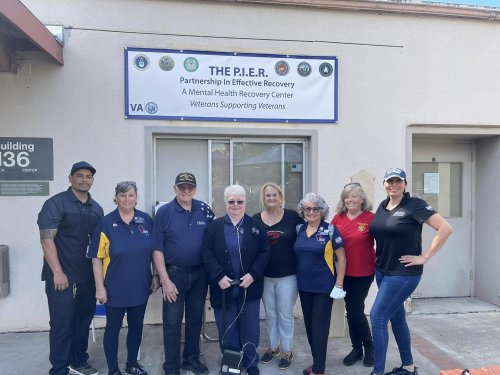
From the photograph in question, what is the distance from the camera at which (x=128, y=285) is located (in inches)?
133

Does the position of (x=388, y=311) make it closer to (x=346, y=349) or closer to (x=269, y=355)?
(x=346, y=349)

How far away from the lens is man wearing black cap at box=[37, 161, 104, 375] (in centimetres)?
334

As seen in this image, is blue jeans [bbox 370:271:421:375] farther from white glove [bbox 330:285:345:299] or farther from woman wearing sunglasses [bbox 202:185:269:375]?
woman wearing sunglasses [bbox 202:185:269:375]

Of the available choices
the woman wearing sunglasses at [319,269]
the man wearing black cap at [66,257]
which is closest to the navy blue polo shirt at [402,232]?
the woman wearing sunglasses at [319,269]

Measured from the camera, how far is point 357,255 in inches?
144

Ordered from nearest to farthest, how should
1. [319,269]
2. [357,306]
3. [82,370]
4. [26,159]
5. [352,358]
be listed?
[319,269]
[82,370]
[357,306]
[352,358]
[26,159]

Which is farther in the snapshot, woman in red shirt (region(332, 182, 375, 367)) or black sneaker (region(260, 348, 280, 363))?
black sneaker (region(260, 348, 280, 363))

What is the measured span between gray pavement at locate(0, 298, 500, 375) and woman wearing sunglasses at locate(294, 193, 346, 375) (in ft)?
1.61

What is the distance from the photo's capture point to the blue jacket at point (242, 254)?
11.3ft

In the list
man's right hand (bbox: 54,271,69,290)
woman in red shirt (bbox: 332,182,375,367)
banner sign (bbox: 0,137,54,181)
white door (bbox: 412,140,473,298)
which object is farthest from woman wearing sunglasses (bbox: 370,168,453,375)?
banner sign (bbox: 0,137,54,181)

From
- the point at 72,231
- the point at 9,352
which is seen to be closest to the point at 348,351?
the point at 72,231

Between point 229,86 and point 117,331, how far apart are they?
291cm

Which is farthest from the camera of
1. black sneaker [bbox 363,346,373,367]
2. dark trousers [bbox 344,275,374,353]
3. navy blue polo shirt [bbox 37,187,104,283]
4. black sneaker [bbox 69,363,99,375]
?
black sneaker [bbox 363,346,373,367]

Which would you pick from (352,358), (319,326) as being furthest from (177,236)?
(352,358)
